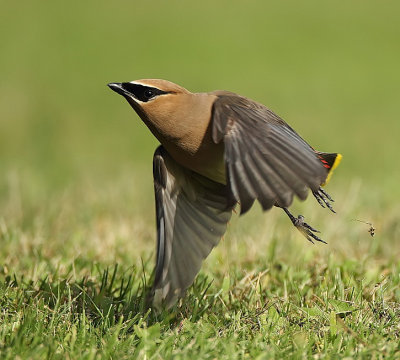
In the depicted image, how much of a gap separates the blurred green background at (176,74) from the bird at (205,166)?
2.82m

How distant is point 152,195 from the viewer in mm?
7410

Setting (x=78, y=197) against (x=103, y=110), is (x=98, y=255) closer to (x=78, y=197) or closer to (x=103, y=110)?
(x=78, y=197)

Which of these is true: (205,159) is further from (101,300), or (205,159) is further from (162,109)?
(101,300)

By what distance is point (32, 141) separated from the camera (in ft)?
36.3

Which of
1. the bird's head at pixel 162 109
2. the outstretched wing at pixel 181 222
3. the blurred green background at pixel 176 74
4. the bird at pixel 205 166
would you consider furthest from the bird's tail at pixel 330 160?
the blurred green background at pixel 176 74

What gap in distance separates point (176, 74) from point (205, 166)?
385 inches

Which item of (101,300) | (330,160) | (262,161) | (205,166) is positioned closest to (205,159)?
(205,166)

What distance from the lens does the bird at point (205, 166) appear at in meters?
3.71

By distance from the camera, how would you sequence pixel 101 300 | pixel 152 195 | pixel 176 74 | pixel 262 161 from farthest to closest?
pixel 176 74, pixel 152 195, pixel 101 300, pixel 262 161

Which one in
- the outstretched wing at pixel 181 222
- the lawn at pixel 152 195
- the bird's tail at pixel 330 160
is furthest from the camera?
the bird's tail at pixel 330 160

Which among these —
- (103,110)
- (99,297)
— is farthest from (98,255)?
(103,110)

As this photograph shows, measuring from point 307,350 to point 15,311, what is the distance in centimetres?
148

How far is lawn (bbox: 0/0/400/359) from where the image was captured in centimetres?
396

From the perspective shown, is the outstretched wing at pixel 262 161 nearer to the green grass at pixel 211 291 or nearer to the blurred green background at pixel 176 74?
the green grass at pixel 211 291
